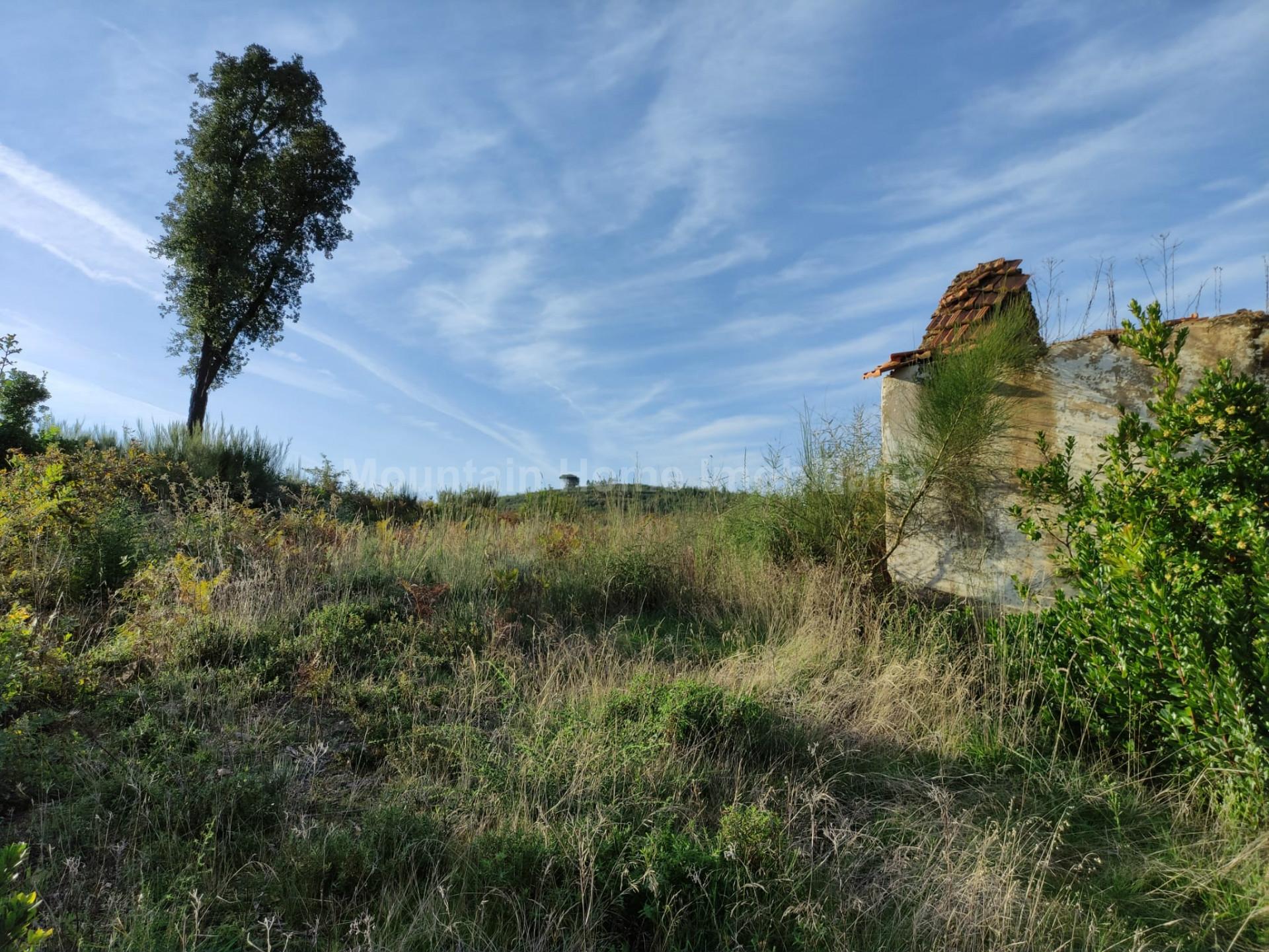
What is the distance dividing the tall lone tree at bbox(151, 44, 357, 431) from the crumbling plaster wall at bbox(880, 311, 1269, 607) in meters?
17.8

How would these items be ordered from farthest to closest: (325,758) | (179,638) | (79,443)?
(79,443), (179,638), (325,758)

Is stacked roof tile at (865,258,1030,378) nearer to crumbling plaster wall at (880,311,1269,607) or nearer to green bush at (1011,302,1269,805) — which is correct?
crumbling plaster wall at (880,311,1269,607)

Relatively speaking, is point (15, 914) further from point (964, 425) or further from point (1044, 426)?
point (1044, 426)

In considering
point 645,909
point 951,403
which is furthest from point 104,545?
point 951,403

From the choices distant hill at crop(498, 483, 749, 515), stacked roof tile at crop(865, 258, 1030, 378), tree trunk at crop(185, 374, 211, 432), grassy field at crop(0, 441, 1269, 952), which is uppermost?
tree trunk at crop(185, 374, 211, 432)

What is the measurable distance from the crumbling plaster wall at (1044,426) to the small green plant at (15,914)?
6337 mm

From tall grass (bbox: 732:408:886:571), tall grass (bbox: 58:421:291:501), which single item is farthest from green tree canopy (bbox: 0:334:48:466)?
tall grass (bbox: 732:408:886:571)

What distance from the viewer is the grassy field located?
2.87 meters

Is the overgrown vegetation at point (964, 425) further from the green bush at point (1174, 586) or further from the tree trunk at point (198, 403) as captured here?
the tree trunk at point (198, 403)

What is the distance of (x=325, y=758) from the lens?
3.99m

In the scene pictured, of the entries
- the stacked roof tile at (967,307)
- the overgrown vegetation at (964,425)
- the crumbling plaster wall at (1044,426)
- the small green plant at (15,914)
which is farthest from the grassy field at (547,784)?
the stacked roof tile at (967,307)

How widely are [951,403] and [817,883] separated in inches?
177

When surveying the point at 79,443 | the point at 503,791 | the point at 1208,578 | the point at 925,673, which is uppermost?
the point at 79,443

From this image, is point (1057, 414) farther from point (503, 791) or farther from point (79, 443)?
point (79, 443)
